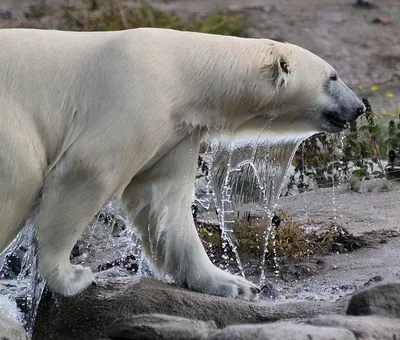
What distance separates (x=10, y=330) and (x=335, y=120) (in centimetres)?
220

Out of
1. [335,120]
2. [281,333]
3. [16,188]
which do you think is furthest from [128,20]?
[281,333]

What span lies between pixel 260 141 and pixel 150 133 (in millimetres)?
918

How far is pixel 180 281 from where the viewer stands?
5770 mm

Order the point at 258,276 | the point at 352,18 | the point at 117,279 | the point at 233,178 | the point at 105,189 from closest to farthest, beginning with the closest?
the point at 105,189 < the point at 117,279 < the point at 233,178 < the point at 258,276 < the point at 352,18

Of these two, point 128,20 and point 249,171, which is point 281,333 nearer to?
point 249,171

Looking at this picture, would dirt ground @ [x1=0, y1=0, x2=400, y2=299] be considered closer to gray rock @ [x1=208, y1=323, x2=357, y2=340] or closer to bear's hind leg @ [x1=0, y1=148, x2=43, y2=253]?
bear's hind leg @ [x1=0, y1=148, x2=43, y2=253]

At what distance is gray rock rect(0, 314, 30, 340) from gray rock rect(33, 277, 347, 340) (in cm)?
87

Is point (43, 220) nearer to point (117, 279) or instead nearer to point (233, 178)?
point (117, 279)

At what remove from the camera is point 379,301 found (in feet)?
15.1

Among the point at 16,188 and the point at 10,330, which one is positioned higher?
→ the point at 16,188

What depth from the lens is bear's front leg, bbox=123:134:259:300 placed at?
5.57 meters

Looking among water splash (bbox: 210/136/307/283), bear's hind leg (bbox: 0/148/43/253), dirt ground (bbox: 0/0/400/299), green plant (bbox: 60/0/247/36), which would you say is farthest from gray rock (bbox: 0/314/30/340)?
green plant (bbox: 60/0/247/36)

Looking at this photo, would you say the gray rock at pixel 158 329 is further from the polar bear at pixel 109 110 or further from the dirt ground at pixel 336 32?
the dirt ground at pixel 336 32

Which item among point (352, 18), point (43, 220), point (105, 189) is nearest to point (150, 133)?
point (105, 189)
